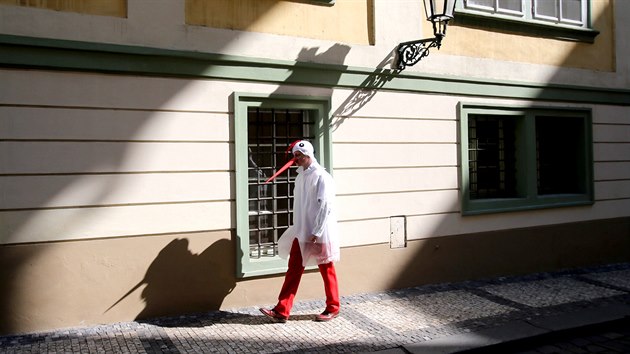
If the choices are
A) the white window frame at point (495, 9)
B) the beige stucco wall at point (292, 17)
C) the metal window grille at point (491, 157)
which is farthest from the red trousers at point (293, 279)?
the white window frame at point (495, 9)

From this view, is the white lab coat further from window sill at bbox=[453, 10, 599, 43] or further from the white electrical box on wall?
window sill at bbox=[453, 10, 599, 43]

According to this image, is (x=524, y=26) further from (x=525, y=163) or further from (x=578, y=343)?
(x=578, y=343)

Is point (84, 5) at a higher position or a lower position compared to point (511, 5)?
lower

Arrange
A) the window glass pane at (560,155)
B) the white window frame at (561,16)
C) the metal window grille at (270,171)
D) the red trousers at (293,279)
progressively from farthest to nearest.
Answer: the window glass pane at (560,155) → the white window frame at (561,16) → the metal window grille at (270,171) → the red trousers at (293,279)

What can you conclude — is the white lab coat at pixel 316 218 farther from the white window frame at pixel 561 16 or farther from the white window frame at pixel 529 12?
the white window frame at pixel 561 16

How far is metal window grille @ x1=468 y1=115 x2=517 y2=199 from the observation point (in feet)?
27.0

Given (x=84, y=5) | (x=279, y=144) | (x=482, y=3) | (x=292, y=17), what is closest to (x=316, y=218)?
(x=279, y=144)

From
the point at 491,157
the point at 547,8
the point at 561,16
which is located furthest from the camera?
the point at 561,16

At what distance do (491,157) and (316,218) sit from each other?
157 inches

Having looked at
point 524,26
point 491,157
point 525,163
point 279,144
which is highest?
point 524,26

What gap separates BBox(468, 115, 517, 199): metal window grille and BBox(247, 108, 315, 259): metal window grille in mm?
2810

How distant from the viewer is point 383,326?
18.5ft

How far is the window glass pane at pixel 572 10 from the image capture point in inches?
345

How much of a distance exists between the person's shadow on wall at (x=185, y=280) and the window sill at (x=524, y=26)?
15.0ft
